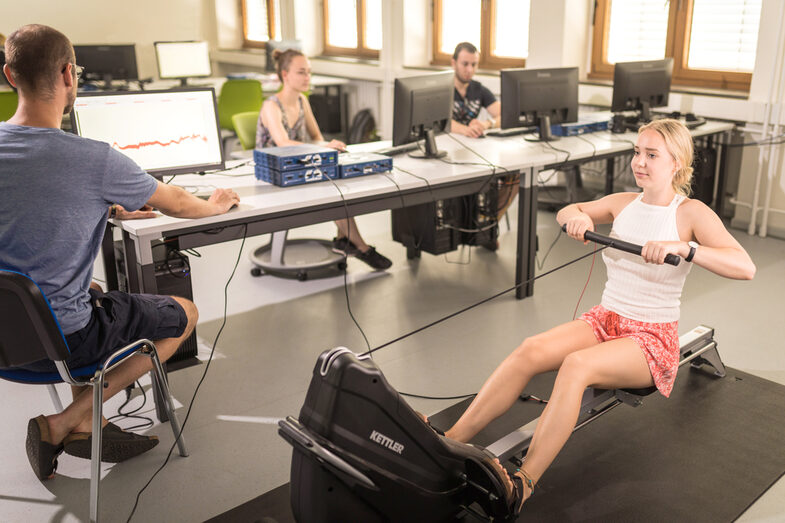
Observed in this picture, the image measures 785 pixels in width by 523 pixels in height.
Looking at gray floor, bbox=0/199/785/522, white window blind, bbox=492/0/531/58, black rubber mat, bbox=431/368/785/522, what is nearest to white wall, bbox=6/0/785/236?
white window blind, bbox=492/0/531/58

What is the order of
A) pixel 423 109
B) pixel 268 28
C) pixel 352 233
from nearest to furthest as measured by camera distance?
pixel 423 109 → pixel 352 233 → pixel 268 28

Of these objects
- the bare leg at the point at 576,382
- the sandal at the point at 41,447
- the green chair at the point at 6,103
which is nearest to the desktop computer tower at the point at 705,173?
the bare leg at the point at 576,382

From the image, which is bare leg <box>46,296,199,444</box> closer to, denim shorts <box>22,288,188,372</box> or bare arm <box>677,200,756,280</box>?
denim shorts <box>22,288,188,372</box>

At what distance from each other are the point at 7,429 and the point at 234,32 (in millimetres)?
7628

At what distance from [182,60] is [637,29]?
4186 mm

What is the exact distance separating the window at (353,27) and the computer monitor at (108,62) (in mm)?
2189

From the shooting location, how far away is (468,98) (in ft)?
14.8

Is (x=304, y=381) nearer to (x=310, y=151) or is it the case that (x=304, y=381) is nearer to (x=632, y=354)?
(x=310, y=151)

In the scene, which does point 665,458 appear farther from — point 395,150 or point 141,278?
point 395,150

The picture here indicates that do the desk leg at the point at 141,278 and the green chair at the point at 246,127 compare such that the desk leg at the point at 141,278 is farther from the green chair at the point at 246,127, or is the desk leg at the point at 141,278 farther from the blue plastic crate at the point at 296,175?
the green chair at the point at 246,127

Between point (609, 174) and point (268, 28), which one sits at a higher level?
point (268, 28)

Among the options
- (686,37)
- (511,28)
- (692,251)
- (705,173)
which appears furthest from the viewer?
(511,28)

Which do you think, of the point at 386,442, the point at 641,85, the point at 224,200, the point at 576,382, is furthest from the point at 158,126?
the point at 641,85

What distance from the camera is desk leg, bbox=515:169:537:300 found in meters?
3.54
